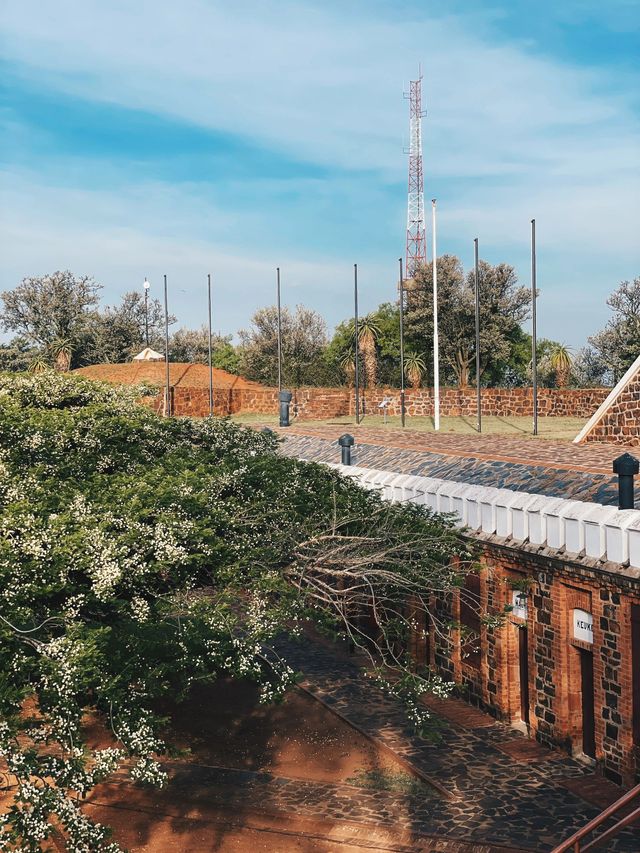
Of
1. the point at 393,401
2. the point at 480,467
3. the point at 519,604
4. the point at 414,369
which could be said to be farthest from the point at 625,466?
the point at 414,369

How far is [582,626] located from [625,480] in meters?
2.09

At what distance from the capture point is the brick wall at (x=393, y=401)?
138 ft

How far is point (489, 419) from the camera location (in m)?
39.8

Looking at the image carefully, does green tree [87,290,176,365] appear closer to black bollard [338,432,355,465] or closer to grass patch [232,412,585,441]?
grass patch [232,412,585,441]

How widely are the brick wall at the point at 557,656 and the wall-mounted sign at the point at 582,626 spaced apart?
0.07 m

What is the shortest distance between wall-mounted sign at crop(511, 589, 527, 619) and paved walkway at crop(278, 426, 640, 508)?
2.05 metres

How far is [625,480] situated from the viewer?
1291 cm

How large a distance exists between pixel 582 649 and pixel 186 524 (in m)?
5.91

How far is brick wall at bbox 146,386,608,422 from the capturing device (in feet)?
138

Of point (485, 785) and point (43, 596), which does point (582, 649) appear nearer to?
point (485, 785)

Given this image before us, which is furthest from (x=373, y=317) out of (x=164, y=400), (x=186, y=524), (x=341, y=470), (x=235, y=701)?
(x=186, y=524)

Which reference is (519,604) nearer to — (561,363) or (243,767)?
(243,767)

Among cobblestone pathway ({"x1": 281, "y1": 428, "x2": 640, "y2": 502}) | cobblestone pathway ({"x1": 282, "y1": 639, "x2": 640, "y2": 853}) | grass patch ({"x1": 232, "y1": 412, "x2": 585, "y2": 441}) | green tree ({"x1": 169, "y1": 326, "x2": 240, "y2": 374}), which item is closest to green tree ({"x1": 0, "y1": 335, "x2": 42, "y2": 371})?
green tree ({"x1": 169, "y1": 326, "x2": 240, "y2": 374})

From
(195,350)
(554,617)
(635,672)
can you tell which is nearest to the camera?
(635,672)
